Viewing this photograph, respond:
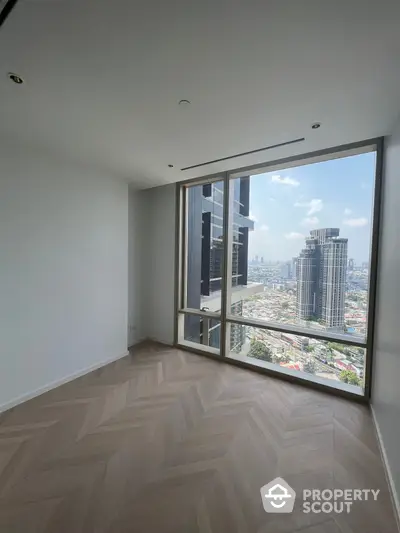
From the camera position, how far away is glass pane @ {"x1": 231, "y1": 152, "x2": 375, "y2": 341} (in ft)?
9.37

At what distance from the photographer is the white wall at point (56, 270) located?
8.55ft

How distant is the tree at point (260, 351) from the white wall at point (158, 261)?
1457 mm

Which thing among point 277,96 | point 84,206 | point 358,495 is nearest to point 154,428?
point 358,495

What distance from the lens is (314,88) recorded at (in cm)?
172

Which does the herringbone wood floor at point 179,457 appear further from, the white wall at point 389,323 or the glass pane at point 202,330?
the glass pane at point 202,330

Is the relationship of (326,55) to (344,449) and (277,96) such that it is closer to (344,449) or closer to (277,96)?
(277,96)

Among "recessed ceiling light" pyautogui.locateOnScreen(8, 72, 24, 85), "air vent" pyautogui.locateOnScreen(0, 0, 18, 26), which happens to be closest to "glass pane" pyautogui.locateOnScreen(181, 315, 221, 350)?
"recessed ceiling light" pyautogui.locateOnScreen(8, 72, 24, 85)

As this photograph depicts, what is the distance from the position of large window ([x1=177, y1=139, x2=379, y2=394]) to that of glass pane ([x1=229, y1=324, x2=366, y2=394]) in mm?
12

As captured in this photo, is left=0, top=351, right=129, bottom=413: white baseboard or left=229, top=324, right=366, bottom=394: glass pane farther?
left=229, top=324, right=366, bottom=394: glass pane

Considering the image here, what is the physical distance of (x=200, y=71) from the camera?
157 centimetres

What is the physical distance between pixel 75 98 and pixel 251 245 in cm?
272

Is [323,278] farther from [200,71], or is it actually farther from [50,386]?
[50,386]

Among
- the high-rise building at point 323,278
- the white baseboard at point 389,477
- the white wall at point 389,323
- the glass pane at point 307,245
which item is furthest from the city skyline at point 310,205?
the white baseboard at point 389,477

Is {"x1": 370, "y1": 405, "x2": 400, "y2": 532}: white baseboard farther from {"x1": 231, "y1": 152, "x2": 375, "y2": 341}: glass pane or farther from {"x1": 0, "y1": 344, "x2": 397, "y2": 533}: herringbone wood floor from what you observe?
{"x1": 231, "y1": 152, "x2": 375, "y2": 341}: glass pane
